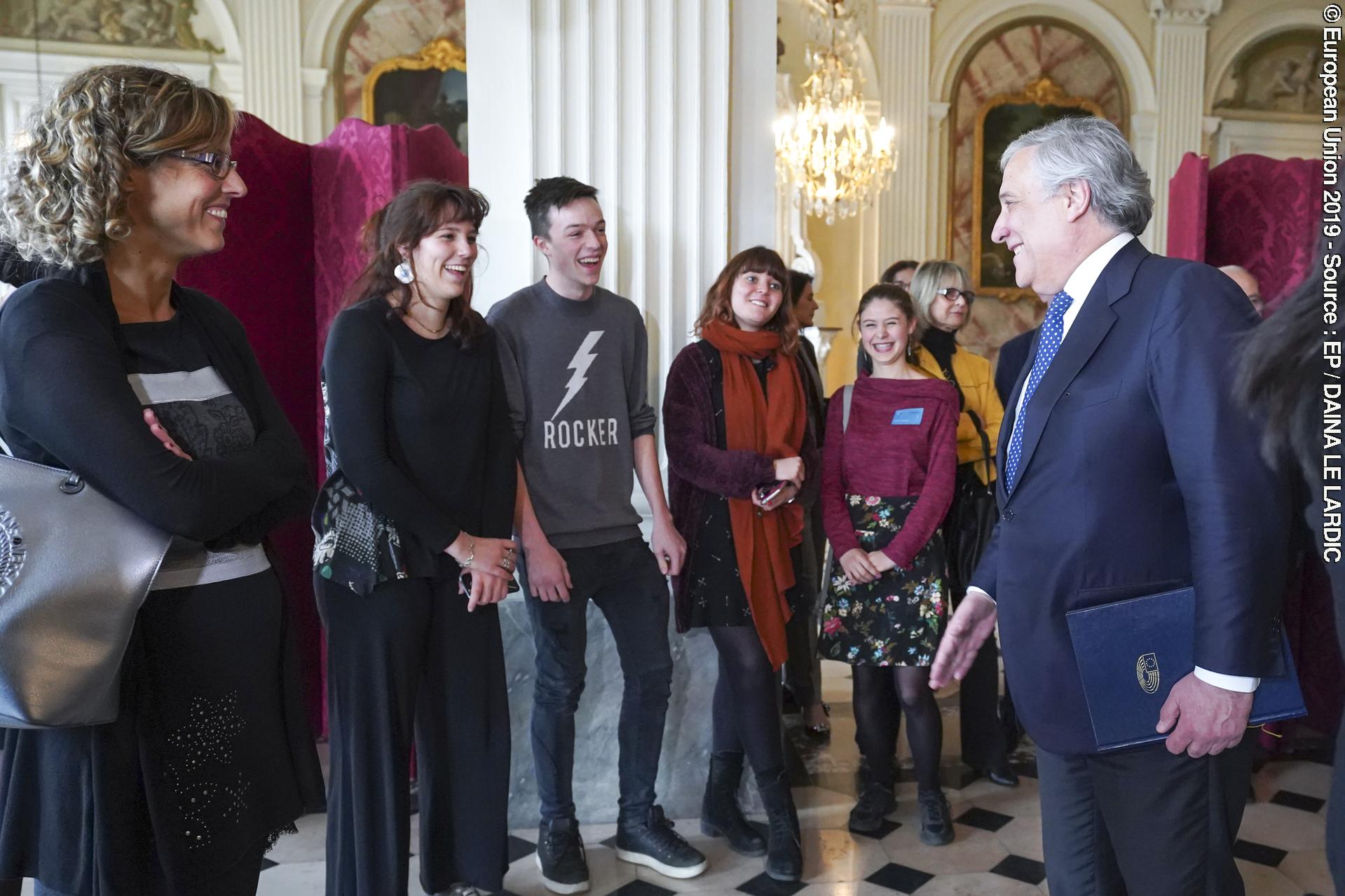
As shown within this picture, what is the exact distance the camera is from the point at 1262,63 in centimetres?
1014

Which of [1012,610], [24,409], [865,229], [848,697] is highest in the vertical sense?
[865,229]

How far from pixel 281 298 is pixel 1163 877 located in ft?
9.50

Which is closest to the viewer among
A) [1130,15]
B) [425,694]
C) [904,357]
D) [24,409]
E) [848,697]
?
[24,409]

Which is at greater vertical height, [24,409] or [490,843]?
[24,409]

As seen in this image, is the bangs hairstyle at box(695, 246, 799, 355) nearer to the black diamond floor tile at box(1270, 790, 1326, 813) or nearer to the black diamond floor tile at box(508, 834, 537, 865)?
the black diamond floor tile at box(508, 834, 537, 865)

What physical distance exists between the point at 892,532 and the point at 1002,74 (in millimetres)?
7939

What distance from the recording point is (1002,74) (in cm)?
982

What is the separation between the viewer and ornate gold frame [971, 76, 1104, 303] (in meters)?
9.82

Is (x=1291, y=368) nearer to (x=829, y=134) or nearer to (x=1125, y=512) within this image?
(x=1125, y=512)

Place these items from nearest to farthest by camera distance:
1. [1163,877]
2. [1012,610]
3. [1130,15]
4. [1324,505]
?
[1324,505] < [1163,877] < [1012,610] < [1130,15]

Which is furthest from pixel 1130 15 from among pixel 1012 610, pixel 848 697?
pixel 1012 610

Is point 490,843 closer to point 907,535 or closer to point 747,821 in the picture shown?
point 747,821

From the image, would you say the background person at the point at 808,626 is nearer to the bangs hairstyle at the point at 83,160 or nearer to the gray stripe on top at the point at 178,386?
the gray stripe on top at the point at 178,386

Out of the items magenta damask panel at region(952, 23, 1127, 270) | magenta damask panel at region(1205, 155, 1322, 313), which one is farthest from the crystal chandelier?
magenta damask panel at region(1205, 155, 1322, 313)
